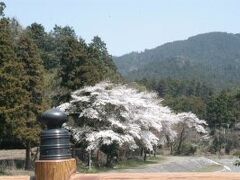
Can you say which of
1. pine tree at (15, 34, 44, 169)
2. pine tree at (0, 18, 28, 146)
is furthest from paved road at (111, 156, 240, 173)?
pine tree at (0, 18, 28, 146)

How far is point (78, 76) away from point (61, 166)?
3061 centimetres

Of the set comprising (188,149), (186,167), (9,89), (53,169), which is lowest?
(186,167)

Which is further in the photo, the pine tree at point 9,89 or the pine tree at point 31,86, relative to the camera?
the pine tree at point 31,86

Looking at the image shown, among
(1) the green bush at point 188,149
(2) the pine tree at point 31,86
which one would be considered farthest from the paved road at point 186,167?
(1) the green bush at point 188,149

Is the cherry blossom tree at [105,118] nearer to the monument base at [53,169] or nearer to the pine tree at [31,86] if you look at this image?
the pine tree at [31,86]

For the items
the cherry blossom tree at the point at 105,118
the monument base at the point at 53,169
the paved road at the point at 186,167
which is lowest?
the paved road at the point at 186,167

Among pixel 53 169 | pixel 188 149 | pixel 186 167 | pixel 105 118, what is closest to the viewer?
pixel 53 169

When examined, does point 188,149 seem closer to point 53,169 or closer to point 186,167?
point 186,167

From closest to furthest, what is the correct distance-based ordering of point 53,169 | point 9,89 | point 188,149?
point 53,169 → point 9,89 → point 188,149

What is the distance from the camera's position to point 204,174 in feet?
8.35

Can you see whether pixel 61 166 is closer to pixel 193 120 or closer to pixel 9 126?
pixel 9 126

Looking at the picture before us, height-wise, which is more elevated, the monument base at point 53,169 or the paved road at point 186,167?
the monument base at point 53,169

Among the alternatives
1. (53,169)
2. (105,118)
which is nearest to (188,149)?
(105,118)

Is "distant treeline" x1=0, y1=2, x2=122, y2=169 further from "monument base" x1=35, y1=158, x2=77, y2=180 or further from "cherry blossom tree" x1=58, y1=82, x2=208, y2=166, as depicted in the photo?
→ "monument base" x1=35, y1=158, x2=77, y2=180
